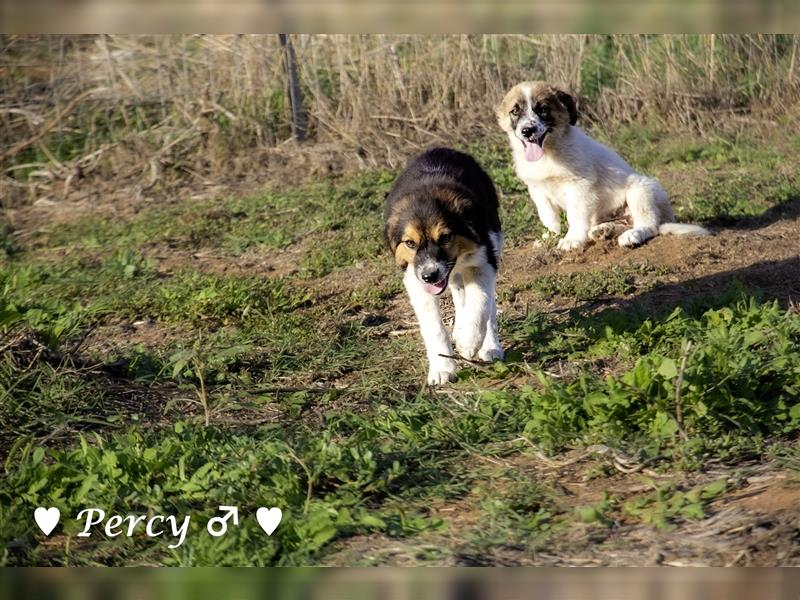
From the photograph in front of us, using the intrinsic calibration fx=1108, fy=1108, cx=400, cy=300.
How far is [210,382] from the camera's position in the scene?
247 inches

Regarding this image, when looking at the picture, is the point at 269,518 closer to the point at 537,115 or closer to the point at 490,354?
the point at 490,354

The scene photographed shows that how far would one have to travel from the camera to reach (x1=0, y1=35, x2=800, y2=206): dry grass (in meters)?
11.2

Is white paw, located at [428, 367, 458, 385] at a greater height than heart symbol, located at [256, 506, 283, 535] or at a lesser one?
lesser

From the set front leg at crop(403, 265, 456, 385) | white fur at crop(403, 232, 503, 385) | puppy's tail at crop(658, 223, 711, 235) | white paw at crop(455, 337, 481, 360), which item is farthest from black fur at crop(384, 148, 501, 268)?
puppy's tail at crop(658, 223, 711, 235)

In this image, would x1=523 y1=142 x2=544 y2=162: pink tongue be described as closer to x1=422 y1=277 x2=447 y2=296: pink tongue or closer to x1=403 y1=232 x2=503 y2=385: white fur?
x1=403 y1=232 x2=503 y2=385: white fur

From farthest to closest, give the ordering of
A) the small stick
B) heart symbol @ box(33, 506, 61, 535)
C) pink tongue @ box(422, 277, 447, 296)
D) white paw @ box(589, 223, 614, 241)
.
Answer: white paw @ box(589, 223, 614, 241) < pink tongue @ box(422, 277, 447, 296) < the small stick < heart symbol @ box(33, 506, 61, 535)

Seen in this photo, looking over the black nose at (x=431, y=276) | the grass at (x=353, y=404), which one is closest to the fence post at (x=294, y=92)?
the grass at (x=353, y=404)

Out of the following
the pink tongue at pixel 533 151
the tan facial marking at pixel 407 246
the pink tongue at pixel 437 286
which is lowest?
the pink tongue at pixel 437 286

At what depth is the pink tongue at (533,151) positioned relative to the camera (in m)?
7.91

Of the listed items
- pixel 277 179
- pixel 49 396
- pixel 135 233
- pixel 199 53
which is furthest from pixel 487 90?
pixel 49 396

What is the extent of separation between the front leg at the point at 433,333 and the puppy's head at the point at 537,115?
7.26 feet

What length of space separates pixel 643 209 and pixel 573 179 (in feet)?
1.85

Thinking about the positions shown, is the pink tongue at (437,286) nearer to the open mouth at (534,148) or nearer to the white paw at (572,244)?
the open mouth at (534,148)
